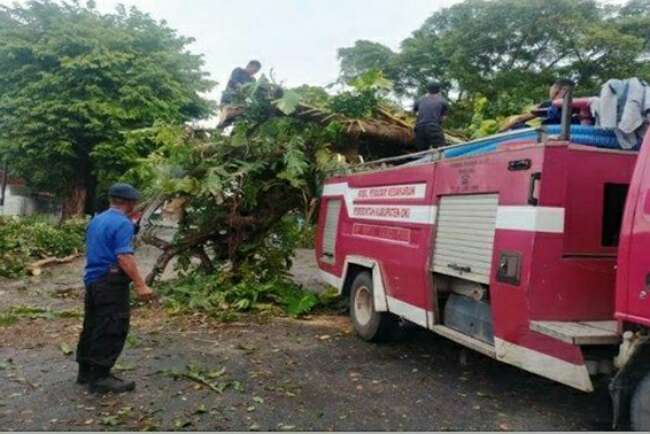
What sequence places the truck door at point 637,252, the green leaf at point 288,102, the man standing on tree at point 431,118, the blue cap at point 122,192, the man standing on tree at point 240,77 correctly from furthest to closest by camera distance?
the man standing on tree at point 240,77
the green leaf at point 288,102
the man standing on tree at point 431,118
the blue cap at point 122,192
the truck door at point 637,252

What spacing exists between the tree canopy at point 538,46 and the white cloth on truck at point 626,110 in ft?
54.0

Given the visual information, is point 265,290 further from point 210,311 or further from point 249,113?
point 249,113

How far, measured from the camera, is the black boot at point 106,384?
507cm

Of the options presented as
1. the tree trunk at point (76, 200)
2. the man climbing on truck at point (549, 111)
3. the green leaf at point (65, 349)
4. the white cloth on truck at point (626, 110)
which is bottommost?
the green leaf at point (65, 349)

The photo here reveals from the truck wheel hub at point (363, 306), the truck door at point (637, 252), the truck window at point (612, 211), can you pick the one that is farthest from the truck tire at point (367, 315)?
the truck door at point (637, 252)

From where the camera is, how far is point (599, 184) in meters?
4.35

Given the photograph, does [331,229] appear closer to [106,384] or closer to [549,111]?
[549,111]

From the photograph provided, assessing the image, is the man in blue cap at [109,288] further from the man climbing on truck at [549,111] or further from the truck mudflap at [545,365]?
the man climbing on truck at [549,111]

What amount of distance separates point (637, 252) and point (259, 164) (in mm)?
6456

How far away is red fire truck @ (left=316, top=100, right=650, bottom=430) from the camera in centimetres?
380

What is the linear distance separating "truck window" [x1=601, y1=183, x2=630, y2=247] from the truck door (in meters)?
0.57

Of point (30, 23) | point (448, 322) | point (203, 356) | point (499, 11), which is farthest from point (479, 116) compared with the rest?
point (30, 23)

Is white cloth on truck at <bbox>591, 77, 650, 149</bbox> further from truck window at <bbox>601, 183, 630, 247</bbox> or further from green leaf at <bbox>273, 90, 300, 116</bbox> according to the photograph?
green leaf at <bbox>273, 90, 300, 116</bbox>

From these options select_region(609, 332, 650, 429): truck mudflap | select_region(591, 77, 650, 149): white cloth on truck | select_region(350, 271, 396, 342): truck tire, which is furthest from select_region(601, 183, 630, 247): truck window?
select_region(350, 271, 396, 342): truck tire
